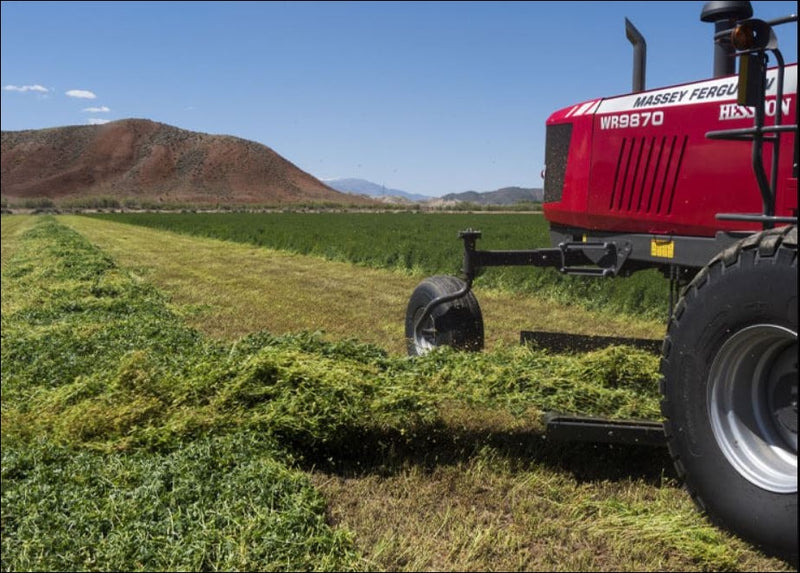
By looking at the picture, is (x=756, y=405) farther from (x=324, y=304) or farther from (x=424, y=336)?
(x=324, y=304)

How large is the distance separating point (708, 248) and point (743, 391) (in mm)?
1483

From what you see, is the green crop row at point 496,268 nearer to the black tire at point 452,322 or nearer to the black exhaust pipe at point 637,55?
the black tire at point 452,322

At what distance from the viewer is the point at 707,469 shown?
8.95ft

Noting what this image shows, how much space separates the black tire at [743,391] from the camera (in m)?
2.46

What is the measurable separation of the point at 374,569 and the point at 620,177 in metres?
3.11

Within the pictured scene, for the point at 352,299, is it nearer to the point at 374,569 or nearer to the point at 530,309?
the point at 530,309

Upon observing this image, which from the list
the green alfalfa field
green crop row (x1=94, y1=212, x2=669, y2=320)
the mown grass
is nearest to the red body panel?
the green alfalfa field

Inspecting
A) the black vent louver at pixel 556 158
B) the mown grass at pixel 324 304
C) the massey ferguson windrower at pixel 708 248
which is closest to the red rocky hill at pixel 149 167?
the mown grass at pixel 324 304

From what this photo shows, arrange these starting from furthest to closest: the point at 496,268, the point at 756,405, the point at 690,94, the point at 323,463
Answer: the point at 496,268 < the point at 690,94 < the point at 323,463 < the point at 756,405

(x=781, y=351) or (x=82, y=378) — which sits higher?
(x=781, y=351)

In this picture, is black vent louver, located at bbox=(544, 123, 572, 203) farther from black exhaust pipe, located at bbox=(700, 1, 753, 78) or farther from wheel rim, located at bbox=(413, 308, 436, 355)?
wheel rim, located at bbox=(413, 308, 436, 355)

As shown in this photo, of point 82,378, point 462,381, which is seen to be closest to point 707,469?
point 462,381

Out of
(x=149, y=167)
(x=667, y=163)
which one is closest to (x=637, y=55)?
(x=667, y=163)

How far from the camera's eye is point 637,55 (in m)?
4.77
